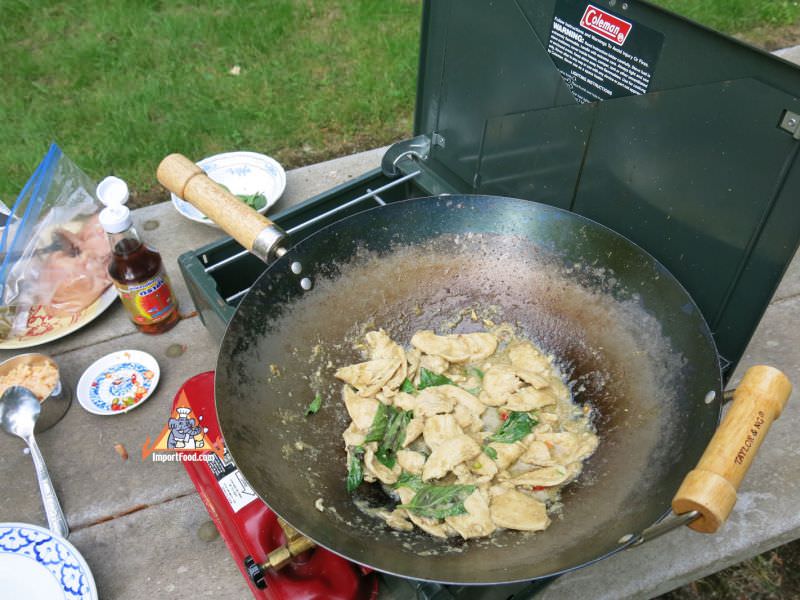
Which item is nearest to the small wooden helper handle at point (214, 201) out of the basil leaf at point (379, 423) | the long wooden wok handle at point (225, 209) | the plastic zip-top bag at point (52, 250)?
the long wooden wok handle at point (225, 209)

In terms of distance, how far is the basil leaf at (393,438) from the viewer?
1.46 m

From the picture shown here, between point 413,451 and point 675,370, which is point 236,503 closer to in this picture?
point 413,451

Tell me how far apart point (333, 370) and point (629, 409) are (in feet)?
2.37

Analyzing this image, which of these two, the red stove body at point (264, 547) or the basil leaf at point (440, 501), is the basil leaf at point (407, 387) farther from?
the red stove body at point (264, 547)

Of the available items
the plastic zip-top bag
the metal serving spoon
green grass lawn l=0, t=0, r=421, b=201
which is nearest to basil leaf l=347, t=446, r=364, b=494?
the metal serving spoon

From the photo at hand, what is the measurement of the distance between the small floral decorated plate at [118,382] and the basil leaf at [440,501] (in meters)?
1.01

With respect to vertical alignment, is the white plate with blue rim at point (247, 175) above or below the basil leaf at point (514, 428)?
below

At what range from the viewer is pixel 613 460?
1.37 metres

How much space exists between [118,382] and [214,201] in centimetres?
76

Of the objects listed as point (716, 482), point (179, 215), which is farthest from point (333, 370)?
point (179, 215)

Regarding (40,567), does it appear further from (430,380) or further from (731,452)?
(731,452)

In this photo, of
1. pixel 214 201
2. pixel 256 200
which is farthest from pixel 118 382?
pixel 256 200

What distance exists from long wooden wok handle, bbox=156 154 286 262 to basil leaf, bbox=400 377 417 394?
0.46 metres

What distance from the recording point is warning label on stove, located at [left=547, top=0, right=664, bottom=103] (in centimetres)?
135
